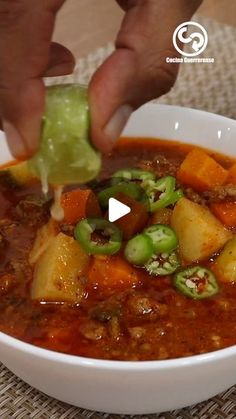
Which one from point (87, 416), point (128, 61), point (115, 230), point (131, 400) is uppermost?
point (128, 61)

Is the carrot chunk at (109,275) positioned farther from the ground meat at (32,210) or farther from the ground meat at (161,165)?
the ground meat at (161,165)

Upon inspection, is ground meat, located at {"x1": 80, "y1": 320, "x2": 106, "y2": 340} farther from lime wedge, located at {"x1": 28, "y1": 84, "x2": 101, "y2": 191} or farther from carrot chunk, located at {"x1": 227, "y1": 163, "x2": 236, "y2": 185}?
carrot chunk, located at {"x1": 227, "y1": 163, "x2": 236, "y2": 185}

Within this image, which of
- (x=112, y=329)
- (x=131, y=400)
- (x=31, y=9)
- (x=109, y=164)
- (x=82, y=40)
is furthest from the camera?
(x=82, y=40)

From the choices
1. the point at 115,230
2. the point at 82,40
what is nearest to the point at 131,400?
the point at 115,230

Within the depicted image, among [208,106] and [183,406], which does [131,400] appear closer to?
[183,406]

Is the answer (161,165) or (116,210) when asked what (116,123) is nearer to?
(116,210)

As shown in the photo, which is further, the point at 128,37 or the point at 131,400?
the point at 131,400

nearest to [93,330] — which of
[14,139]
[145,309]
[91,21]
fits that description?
[145,309]

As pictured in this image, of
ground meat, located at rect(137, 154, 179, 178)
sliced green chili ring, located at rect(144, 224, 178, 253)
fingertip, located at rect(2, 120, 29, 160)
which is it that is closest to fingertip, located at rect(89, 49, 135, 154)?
fingertip, located at rect(2, 120, 29, 160)

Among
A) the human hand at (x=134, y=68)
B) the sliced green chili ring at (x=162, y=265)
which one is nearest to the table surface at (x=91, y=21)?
the sliced green chili ring at (x=162, y=265)
